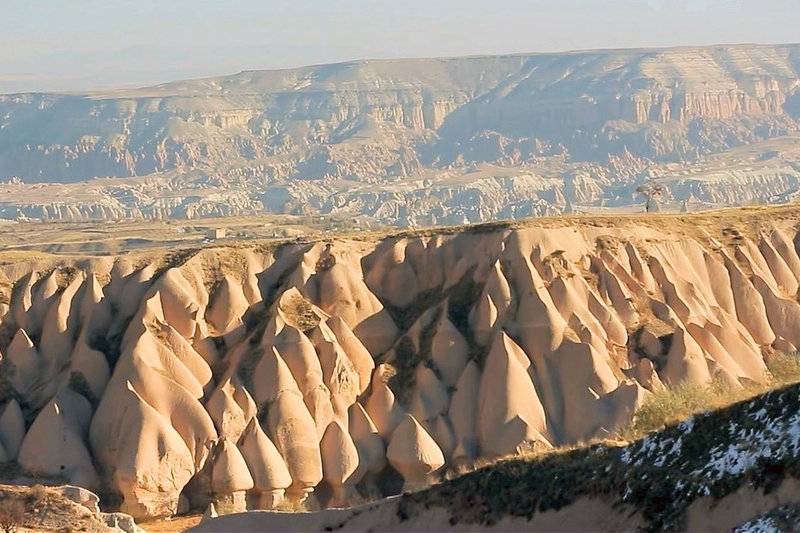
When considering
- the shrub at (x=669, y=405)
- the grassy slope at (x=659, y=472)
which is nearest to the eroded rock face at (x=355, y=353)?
the shrub at (x=669, y=405)

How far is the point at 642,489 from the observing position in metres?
29.7

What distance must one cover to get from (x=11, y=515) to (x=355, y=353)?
1964 cm

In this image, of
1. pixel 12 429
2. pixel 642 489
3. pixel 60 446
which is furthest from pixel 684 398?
pixel 12 429

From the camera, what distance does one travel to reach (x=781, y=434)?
92.4 feet

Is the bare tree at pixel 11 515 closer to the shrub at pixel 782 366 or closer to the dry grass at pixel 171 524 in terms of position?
the dry grass at pixel 171 524

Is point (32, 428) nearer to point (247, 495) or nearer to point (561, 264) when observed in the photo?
point (247, 495)

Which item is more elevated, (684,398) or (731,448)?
(684,398)

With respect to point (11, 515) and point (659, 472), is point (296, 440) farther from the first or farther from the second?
point (659, 472)

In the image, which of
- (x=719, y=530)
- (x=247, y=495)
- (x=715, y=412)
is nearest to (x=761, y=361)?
(x=247, y=495)

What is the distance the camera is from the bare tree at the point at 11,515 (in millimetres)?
40250

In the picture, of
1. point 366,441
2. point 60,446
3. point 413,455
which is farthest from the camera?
point 366,441

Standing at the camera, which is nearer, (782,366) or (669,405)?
(669,405)

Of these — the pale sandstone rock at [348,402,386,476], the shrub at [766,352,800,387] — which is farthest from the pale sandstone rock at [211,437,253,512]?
the shrub at [766,352,800,387]

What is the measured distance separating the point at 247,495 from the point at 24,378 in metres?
11.1
